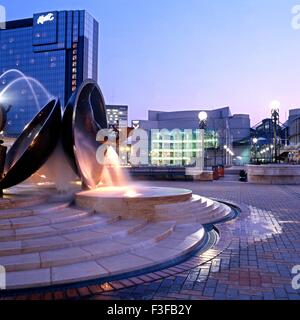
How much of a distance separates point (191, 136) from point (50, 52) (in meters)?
62.9

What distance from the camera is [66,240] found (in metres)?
6.34

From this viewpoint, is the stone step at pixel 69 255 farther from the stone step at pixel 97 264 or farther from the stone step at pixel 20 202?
the stone step at pixel 20 202

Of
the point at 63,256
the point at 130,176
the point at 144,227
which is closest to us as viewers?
the point at 63,256

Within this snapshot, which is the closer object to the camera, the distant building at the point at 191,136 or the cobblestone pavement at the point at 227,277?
the cobblestone pavement at the point at 227,277

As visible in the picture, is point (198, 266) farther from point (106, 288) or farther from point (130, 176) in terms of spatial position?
point (130, 176)

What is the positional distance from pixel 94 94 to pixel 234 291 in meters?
11.1

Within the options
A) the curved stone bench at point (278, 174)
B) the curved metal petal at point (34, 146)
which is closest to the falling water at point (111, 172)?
the curved metal petal at point (34, 146)

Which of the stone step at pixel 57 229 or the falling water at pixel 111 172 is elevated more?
the falling water at pixel 111 172

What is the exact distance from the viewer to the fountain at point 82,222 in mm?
5375

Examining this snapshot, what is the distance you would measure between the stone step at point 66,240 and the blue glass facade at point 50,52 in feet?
384

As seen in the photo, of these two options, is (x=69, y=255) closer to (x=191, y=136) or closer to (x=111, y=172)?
(x=111, y=172)

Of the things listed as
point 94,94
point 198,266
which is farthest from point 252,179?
point 198,266

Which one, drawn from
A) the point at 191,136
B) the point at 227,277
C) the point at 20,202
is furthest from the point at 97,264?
the point at 191,136

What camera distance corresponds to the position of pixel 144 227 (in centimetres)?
826
